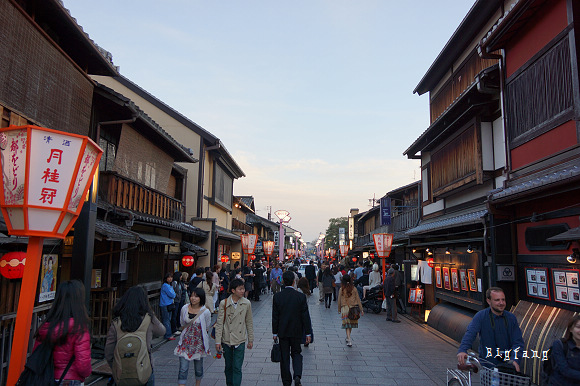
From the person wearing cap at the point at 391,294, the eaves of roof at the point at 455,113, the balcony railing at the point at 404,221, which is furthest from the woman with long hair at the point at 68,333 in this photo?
the balcony railing at the point at 404,221

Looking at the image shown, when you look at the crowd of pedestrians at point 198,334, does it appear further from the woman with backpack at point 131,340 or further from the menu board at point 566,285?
the menu board at point 566,285

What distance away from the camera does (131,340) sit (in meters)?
4.69

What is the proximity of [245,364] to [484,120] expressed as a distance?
9.04 metres

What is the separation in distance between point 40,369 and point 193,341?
260cm

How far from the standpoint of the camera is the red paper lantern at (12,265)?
20.9ft

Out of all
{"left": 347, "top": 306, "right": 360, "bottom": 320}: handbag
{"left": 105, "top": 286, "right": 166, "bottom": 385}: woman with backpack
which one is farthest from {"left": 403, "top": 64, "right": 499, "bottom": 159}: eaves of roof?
{"left": 105, "top": 286, "right": 166, "bottom": 385}: woman with backpack

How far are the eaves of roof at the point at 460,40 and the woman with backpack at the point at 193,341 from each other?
11.4 metres

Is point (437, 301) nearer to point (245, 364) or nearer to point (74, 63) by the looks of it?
point (245, 364)

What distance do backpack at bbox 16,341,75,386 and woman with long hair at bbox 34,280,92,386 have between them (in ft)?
0.15

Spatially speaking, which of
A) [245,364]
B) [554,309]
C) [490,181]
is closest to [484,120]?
[490,181]

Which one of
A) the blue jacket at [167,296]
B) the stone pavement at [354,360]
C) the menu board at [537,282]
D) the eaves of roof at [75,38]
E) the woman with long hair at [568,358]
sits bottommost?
the stone pavement at [354,360]

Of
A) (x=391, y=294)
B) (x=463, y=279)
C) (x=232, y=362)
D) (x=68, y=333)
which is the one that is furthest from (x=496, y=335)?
(x=391, y=294)

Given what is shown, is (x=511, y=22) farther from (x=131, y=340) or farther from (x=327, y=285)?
(x=327, y=285)

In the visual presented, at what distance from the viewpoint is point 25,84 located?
780 centimetres
